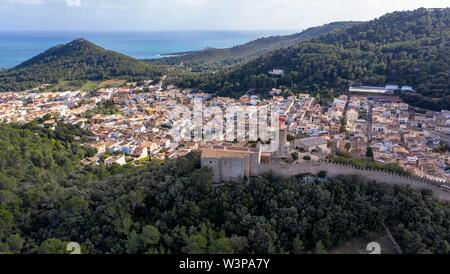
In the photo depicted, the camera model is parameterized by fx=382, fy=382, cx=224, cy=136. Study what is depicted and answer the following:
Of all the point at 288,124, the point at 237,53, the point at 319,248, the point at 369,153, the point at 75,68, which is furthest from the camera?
the point at 237,53

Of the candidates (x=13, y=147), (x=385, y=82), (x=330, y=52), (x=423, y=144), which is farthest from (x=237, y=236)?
(x=330, y=52)

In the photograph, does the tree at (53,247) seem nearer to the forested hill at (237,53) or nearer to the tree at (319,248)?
the tree at (319,248)

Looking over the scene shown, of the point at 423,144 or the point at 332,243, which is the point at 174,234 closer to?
the point at 332,243

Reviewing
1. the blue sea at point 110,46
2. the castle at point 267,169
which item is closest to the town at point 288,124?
the castle at point 267,169

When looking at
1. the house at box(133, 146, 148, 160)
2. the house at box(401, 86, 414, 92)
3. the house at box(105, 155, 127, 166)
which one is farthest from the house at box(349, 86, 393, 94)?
the house at box(105, 155, 127, 166)

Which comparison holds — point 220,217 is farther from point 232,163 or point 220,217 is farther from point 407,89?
point 407,89

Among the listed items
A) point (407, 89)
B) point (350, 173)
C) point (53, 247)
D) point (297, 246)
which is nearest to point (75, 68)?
point (407, 89)
